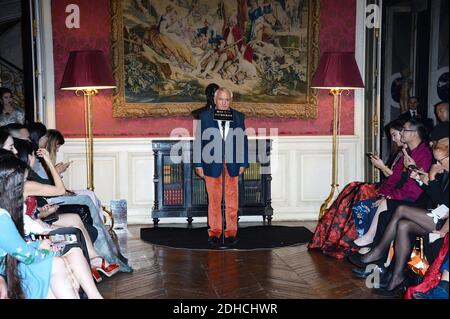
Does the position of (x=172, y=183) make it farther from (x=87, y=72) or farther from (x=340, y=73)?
(x=340, y=73)

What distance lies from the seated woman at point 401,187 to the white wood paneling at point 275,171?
2.04 meters

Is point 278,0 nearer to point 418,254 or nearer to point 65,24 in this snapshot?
point 65,24

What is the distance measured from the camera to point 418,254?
4.42 metres

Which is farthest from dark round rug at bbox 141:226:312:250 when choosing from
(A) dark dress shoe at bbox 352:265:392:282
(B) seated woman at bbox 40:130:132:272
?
(A) dark dress shoe at bbox 352:265:392:282

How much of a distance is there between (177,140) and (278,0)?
2043mm

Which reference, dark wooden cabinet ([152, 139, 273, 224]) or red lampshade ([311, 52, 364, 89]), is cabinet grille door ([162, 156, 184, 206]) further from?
red lampshade ([311, 52, 364, 89])

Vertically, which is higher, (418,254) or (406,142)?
(406,142)

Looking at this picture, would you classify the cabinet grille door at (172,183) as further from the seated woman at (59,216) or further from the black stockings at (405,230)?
the black stockings at (405,230)

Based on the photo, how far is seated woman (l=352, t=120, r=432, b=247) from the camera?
4934 millimetres

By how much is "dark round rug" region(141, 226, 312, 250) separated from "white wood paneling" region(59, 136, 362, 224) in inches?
22.0

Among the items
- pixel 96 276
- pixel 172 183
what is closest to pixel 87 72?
pixel 172 183

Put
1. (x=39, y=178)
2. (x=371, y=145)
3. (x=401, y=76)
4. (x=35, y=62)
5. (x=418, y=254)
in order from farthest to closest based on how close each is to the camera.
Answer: (x=401, y=76) < (x=371, y=145) < (x=35, y=62) < (x=39, y=178) < (x=418, y=254)
